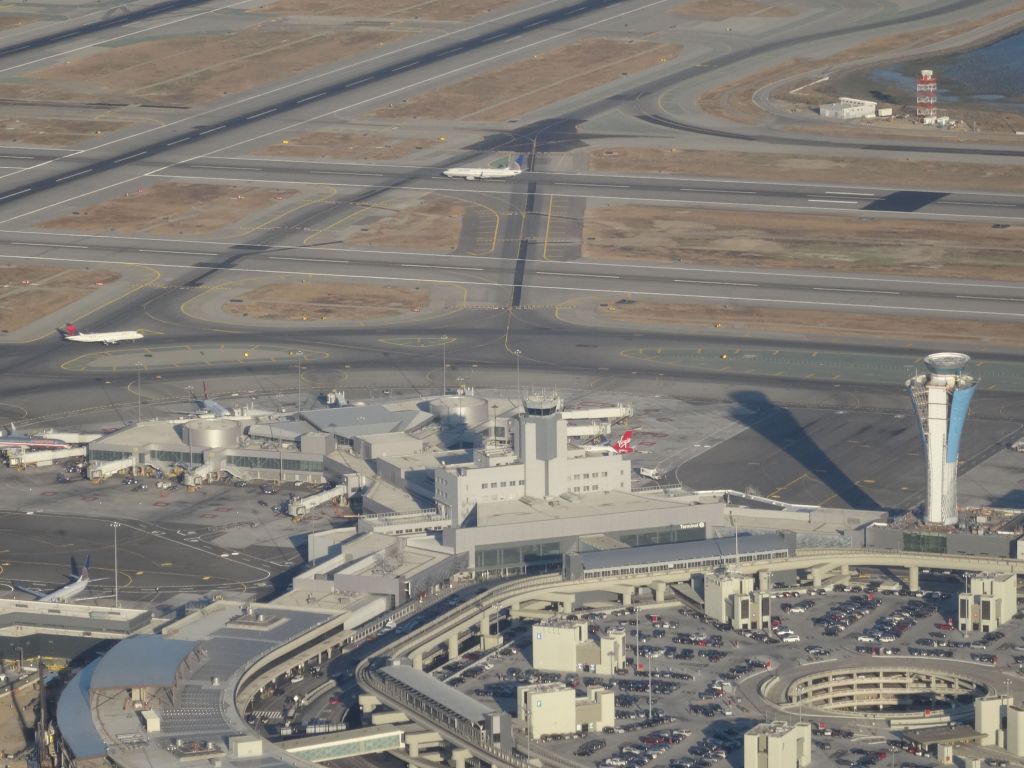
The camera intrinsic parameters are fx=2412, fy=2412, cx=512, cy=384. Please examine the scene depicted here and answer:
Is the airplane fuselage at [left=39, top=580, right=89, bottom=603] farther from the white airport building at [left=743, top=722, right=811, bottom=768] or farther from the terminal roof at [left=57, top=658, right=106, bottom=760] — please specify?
the white airport building at [left=743, top=722, right=811, bottom=768]

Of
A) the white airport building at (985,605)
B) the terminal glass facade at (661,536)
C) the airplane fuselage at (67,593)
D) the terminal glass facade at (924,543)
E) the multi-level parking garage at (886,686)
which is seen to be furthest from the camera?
the terminal glass facade at (661,536)

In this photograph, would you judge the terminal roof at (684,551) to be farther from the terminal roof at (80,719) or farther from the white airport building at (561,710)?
the terminal roof at (80,719)

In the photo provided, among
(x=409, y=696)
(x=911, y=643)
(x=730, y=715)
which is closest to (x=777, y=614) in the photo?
(x=911, y=643)

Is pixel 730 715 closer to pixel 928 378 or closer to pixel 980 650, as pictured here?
pixel 980 650

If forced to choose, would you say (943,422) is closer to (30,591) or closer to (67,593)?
(67,593)

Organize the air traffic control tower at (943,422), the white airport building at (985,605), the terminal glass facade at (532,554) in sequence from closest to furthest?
the white airport building at (985,605), the terminal glass facade at (532,554), the air traffic control tower at (943,422)

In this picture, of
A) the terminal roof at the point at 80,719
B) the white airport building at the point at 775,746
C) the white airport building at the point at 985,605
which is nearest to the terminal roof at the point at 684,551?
the white airport building at the point at 985,605
